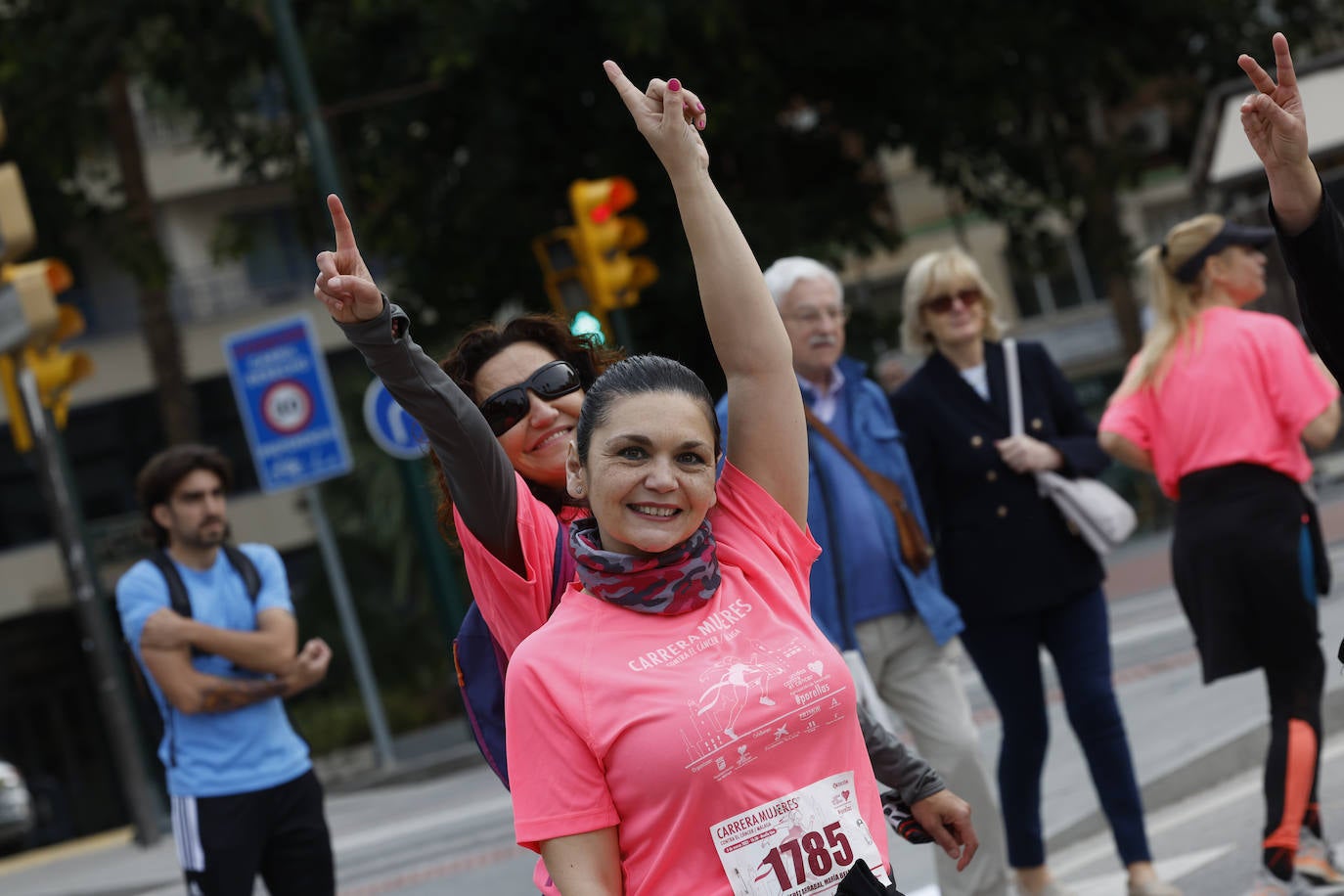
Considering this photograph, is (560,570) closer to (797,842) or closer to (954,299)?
(797,842)

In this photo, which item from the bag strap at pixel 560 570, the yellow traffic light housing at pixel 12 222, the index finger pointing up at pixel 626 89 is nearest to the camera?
the index finger pointing up at pixel 626 89

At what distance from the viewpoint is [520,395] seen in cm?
331

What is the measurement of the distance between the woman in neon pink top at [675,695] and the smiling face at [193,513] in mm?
2839

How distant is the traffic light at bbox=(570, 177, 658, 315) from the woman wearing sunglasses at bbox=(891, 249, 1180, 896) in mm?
8873

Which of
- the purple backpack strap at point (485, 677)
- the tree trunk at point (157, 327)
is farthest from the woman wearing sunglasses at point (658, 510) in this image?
the tree trunk at point (157, 327)

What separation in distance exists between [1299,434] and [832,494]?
1391 mm

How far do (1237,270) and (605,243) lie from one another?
9.40m

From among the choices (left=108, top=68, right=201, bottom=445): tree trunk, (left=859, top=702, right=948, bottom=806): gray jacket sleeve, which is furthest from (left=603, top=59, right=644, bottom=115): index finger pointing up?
(left=108, top=68, right=201, bottom=445): tree trunk

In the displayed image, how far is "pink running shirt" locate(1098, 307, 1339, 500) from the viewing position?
529 centimetres

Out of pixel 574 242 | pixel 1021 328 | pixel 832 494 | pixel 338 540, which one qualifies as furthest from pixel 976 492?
pixel 1021 328

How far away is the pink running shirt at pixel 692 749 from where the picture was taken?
2572 millimetres

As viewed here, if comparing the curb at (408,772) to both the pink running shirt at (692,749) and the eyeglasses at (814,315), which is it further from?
the pink running shirt at (692,749)

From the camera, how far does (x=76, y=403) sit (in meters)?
35.7

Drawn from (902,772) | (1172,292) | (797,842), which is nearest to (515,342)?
(902,772)
